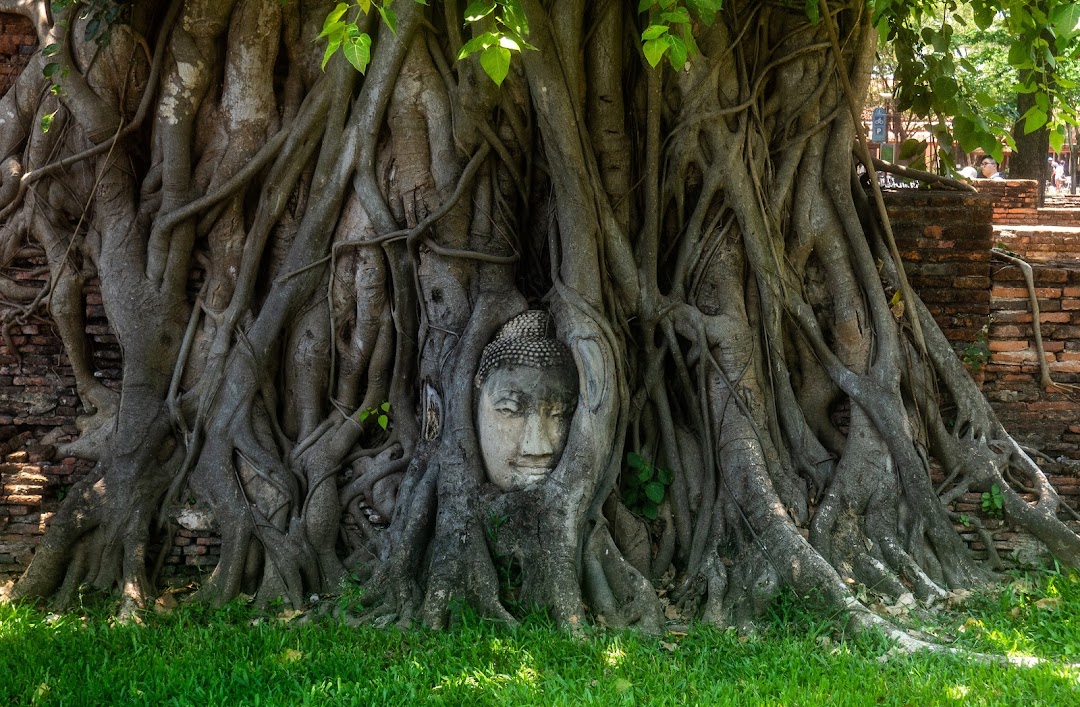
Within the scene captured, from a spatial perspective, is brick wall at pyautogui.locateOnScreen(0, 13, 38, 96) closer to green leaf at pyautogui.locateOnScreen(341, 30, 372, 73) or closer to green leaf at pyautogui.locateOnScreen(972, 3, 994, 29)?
green leaf at pyautogui.locateOnScreen(341, 30, 372, 73)

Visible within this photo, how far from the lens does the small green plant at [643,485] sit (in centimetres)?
482

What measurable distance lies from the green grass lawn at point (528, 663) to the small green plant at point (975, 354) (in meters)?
1.54

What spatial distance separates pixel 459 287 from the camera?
499cm

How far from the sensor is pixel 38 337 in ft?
18.2

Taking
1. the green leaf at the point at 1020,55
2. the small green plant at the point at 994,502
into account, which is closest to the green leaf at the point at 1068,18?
the green leaf at the point at 1020,55

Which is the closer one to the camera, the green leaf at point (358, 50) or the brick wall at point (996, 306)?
the green leaf at point (358, 50)

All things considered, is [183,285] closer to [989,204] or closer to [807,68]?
[807,68]

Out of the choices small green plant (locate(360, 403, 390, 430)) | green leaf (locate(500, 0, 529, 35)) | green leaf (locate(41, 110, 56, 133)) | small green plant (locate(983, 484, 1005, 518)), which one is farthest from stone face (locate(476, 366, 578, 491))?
green leaf (locate(41, 110, 56, 133))

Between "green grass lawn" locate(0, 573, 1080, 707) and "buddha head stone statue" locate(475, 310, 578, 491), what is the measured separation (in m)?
0.70

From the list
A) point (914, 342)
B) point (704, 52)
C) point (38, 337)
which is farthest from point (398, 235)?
point (914, 342)

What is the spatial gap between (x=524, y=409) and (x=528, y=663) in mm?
1146

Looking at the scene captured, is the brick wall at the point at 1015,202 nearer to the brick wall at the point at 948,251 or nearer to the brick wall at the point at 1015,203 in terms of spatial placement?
the brick wall at the point at 1015,203

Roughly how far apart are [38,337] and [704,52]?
3565 millimetres

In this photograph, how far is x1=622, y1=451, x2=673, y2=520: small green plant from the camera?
15.8 ft
